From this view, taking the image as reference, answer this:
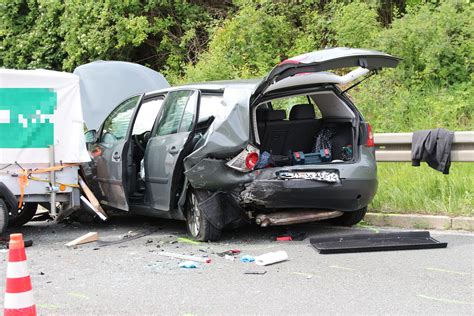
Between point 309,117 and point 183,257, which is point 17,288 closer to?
point 183,257

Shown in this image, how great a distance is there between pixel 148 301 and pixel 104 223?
435 cm

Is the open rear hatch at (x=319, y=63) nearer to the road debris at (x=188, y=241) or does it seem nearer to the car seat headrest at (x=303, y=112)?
the car seat headrest at (x=303, y=112)

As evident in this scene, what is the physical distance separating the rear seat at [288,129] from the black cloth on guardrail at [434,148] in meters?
1.32

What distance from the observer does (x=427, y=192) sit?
8164 millimetres

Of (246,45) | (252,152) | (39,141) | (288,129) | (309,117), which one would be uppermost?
(246,45)

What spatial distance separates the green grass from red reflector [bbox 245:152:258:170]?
2.11 meters

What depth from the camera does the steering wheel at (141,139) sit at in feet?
27.2

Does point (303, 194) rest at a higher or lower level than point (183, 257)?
higher

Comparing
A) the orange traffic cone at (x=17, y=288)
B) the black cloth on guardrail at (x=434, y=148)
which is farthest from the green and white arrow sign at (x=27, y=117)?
the black cloth on guardrail at (x=434, y=148)

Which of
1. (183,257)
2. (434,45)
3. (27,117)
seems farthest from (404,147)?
(27,117)

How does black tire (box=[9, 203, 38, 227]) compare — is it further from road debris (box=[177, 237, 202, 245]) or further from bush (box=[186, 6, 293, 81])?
bush (box=[186, 6, 293, 81])

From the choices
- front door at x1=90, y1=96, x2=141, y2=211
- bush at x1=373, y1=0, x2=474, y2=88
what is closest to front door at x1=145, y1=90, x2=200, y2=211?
front door at x1=90, y1=96, x2=141, y2=211

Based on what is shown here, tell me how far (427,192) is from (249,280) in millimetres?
3466

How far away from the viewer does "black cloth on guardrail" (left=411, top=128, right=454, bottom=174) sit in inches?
311
